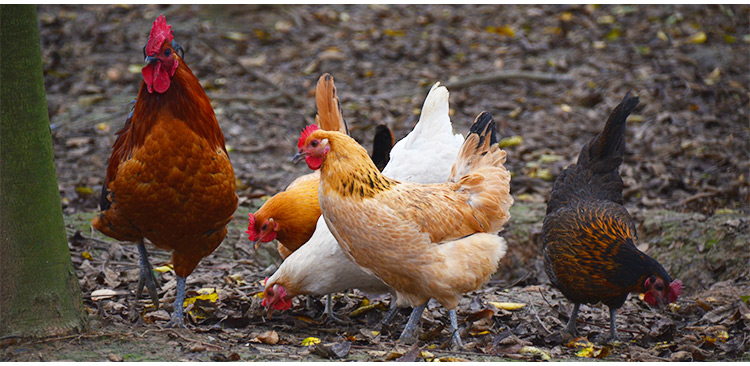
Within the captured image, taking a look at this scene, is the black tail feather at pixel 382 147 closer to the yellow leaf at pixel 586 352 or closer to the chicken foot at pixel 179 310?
the chicken foot at pixel 179 310

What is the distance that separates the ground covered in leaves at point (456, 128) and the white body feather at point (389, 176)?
0.32 m

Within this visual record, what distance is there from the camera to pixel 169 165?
3.92 m

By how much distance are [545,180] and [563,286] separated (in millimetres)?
3034

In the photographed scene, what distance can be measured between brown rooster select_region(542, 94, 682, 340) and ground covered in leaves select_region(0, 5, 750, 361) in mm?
333

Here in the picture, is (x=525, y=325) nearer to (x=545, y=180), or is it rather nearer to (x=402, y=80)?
(x=545, y=180)

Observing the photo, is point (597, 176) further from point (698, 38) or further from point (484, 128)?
point (698, 38)

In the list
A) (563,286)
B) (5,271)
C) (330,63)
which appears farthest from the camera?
(330,63)

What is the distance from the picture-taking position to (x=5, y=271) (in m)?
3.56

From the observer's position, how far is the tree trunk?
3.46m

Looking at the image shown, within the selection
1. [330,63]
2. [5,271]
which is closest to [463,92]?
[330,63]

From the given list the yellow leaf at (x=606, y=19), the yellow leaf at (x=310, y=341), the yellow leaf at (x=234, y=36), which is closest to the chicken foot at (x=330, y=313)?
the yellow leaf at (x=310, y=341)

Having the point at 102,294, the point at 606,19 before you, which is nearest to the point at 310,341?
the point at 102,294

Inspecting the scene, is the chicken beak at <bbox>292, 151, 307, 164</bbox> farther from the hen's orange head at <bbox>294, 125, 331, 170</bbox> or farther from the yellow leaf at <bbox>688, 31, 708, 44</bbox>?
the yellow leaf at <bbox>688, 31, 708, 44</bbox>

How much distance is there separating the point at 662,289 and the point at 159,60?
3.30m
